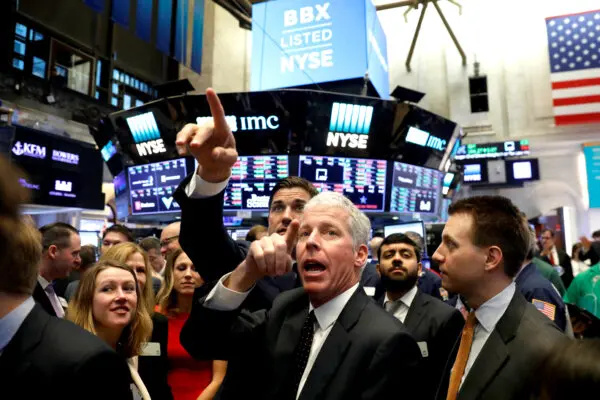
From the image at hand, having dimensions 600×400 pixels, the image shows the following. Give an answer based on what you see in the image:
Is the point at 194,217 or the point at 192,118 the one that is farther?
the point at 192,118

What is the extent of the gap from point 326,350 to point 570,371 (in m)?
0.75

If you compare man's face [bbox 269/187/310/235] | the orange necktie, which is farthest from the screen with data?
the orange necktie

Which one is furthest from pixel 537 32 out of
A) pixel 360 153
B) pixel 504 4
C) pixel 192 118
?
pixel 192 118

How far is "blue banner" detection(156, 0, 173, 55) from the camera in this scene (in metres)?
7.80

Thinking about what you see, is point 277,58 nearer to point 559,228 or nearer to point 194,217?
point 559,228

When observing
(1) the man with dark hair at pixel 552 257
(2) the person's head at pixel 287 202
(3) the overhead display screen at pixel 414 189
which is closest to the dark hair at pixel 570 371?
(2) the person's head at pixel 287 202

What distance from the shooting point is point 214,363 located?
279cm

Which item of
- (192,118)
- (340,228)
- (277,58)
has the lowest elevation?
(340,228)

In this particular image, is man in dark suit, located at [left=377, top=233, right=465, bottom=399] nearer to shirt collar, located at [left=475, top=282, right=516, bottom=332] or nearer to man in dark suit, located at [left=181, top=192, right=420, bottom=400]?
shirt collar, located at [left=475, top=282, right=516, bottom=332]

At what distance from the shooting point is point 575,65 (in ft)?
41.2

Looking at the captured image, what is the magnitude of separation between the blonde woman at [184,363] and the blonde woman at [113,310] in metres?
0.31

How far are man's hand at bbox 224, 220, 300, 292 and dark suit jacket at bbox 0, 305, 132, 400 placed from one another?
400 mm

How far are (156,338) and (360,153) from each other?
19.2ft

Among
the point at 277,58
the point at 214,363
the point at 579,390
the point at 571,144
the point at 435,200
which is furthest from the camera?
the point at 571,144
